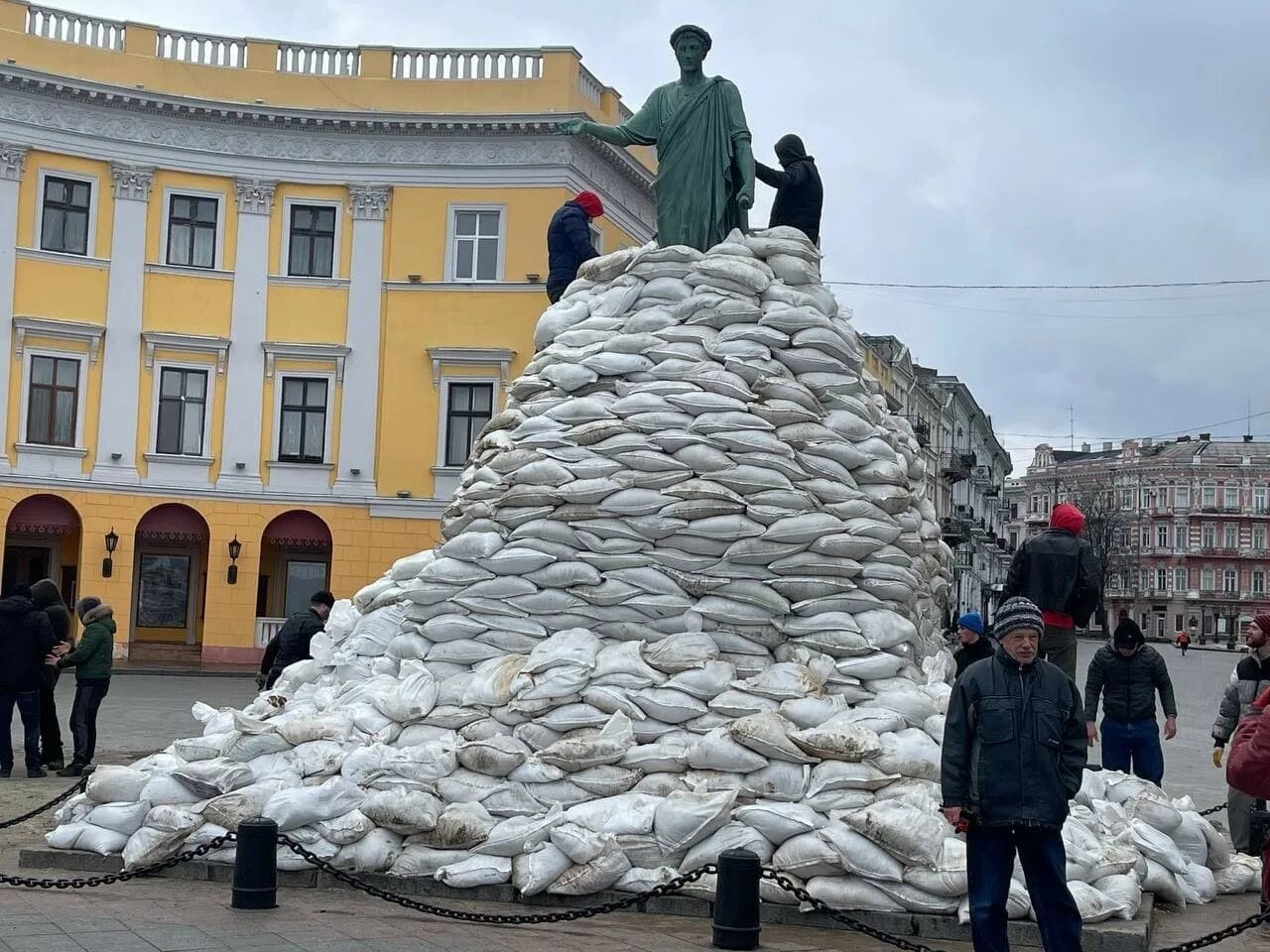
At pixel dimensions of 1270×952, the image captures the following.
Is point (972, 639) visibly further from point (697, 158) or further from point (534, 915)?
point (534, 915)

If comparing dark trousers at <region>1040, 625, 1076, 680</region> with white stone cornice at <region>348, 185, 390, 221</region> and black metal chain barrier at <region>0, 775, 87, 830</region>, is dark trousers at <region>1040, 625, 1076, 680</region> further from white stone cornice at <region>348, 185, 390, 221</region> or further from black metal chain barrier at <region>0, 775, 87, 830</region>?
white stone cornice at <region>348, 185, 390, 221</region>

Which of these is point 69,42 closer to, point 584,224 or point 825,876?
point 584,224

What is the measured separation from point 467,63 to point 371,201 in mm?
2883

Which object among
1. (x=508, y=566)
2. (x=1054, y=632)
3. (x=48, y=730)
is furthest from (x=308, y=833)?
(x=48, y=730)

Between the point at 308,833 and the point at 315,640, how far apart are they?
2620mm

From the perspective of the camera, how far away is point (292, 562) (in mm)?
27266

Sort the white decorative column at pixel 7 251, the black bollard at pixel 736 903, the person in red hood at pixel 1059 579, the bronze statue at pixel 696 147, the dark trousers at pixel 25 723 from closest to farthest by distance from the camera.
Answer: the black bollard at pixel 736 903 → the person in red hood at pixel 1059 579 → the bronze statue at pixel 696 147 → the dark trousers at pixel 25 723 → the white decorative column at pixel 7 251

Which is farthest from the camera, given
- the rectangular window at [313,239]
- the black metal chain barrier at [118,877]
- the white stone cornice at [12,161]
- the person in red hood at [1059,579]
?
the rectangular window at [313,239]

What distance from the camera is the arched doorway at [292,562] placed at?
26844mm

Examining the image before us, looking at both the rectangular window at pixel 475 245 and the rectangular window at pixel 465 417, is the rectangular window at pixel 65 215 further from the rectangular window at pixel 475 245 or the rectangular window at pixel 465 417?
the rectangular window at pixel 465 417

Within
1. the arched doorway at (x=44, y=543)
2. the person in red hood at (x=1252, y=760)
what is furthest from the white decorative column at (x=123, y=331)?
the person in red hood at (x=1252, y=760)

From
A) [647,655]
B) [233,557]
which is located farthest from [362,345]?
[647,655]

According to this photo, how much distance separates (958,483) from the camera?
229 feet

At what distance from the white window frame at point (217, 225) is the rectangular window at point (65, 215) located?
3.92 feet
